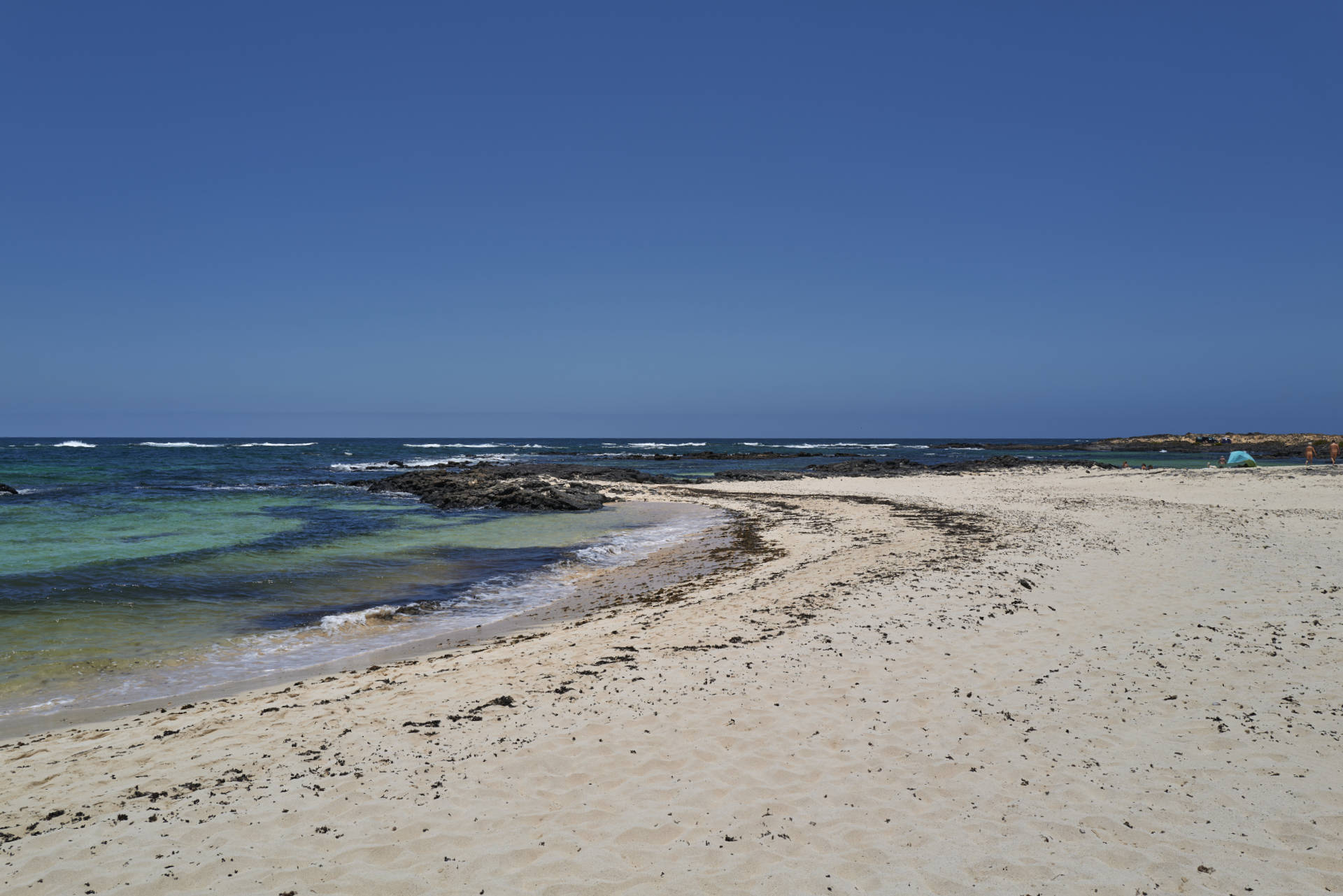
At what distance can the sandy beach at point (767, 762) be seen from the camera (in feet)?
11.3

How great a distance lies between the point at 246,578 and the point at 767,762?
1130cm

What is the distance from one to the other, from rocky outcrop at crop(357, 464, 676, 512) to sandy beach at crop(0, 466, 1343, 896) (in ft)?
52.5

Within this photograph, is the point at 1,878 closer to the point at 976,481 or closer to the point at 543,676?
the point at 543,676

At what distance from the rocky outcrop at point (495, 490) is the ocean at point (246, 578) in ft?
3.92

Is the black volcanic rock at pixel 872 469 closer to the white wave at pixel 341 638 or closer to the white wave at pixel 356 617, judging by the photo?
the white wave at pixel 341 638

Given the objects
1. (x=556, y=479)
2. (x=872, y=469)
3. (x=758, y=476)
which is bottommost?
(x=758, y=476)

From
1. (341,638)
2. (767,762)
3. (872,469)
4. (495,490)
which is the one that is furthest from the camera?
(872,469)

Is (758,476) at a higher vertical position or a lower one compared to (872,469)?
lower

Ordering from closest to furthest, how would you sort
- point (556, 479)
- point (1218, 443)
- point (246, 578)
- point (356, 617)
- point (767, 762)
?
point (767, 762)
point (356, 617)
point (246, 578)
point (556, 479)
point (1218, 443)

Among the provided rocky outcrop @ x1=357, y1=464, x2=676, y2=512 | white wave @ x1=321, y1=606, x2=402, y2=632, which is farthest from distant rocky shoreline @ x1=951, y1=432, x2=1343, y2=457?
white wave @ x1=321, y1=606, x2=402, y2=632

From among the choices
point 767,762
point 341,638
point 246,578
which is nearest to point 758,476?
point 246,578

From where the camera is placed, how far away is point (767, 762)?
451 cm

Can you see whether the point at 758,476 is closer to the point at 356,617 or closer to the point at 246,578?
the point at 246,578

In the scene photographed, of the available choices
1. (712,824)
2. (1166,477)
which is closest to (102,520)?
(712,824)
